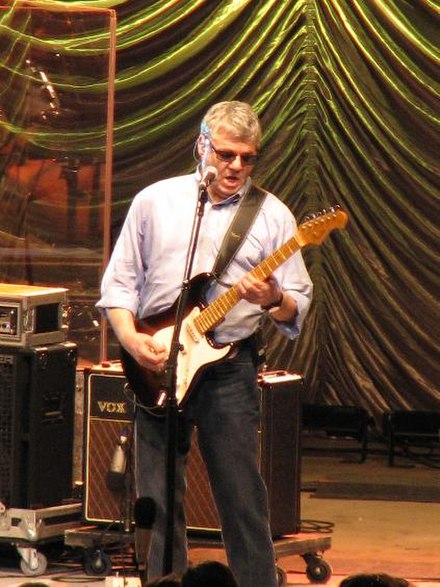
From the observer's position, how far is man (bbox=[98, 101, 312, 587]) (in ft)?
16.4

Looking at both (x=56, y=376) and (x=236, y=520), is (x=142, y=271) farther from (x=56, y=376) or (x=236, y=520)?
(x=56, y=376)

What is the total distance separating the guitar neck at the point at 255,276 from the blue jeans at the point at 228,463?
0.52 ft

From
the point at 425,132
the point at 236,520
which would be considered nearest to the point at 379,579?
the point at 236,520

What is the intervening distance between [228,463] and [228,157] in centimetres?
101

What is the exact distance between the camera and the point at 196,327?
5.07m

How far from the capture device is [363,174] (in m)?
9.45

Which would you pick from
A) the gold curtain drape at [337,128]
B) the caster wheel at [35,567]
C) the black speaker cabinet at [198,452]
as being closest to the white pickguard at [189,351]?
the black speaker cabinet at [198,452]

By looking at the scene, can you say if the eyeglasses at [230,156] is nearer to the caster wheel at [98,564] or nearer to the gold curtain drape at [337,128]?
the caster wheel at [98,564]

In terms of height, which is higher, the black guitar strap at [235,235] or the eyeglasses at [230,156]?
the eyeglasses at [230,156]

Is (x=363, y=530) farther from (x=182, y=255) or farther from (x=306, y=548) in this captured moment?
(x=182, y=255)

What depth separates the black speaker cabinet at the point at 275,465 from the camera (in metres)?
6.54

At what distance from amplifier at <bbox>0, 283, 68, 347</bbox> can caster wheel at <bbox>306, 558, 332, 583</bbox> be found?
1.51m

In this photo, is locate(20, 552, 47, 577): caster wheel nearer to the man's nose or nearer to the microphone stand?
the microphone stand

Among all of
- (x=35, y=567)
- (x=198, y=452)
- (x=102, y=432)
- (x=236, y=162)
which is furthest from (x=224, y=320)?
(x=35, y=567)
